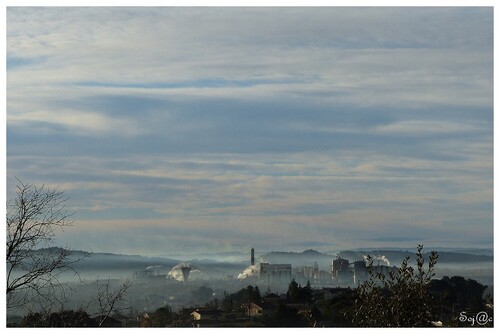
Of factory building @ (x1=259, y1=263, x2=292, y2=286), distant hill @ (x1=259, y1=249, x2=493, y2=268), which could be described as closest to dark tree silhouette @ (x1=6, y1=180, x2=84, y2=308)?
factory building @ (x1=259, y1=263, x2=292, y2=286)

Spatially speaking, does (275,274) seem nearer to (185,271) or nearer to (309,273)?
Result: (309,273)

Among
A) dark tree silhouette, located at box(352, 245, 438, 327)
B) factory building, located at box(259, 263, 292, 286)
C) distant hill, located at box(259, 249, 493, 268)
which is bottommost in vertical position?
dark tree silhouette, located at box(352, 245, 438, 327)

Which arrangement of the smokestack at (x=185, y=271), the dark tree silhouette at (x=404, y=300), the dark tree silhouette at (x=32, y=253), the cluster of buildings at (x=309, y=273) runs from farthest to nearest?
the smokestack at (x=185, y=271) → the cluster of buildings at (x=309, y=273) → the dark tree silhouette at (x=32, y=253) → the dark tree silhouette at (x=404, y=300)

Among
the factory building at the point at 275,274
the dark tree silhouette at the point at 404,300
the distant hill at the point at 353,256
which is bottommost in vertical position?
the dark tree silhouette at the point at 404,300

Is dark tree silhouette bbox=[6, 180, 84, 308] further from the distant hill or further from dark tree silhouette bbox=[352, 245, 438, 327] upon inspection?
dark tree silhouette bbox=[352, 245, 438, 327]

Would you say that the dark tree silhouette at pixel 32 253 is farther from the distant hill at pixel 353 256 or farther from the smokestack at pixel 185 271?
the distant hill at pixel 353 256

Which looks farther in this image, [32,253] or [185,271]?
[185,271]

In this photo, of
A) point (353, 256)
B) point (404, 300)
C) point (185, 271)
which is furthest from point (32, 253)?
point (353, 256)

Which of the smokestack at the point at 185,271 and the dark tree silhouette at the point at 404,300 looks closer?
the dark tree silhouette at the point at 404,300

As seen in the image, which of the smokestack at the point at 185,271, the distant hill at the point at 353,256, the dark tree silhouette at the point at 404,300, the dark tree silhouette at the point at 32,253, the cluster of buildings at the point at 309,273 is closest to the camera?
the dark tree silhouette at the point at 404,300

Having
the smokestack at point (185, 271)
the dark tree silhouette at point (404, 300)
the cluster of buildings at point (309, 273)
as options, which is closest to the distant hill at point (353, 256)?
the cluster of buildings at point (309, 273)

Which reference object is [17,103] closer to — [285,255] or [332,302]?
[285,255]
